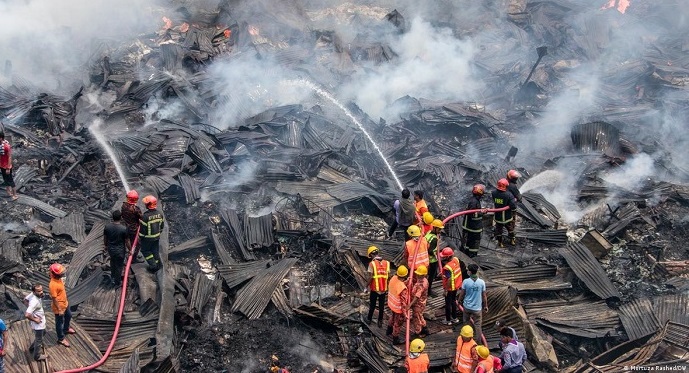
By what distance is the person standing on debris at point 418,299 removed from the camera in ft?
29.6

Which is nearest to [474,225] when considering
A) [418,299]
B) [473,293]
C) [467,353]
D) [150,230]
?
[473,293]

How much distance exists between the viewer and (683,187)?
46.8ft

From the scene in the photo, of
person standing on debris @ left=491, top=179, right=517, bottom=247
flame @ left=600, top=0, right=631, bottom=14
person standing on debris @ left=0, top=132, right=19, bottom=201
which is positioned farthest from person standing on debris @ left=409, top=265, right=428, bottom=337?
flame @ left=600, top=0, right=631, bottom=14

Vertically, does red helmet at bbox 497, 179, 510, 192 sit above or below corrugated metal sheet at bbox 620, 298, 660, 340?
above

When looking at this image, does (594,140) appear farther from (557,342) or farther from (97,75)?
(97,75)

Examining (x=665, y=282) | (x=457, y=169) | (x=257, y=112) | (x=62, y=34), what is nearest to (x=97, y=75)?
(x=62, y=34)

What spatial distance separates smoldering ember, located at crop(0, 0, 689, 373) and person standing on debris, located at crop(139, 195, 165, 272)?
344mm

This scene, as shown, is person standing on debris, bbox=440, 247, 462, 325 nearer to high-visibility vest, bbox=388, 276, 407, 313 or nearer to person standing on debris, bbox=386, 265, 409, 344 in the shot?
person standing on debris, bbox=386, 265, 409, 344

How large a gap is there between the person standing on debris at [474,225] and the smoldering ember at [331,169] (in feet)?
0.73

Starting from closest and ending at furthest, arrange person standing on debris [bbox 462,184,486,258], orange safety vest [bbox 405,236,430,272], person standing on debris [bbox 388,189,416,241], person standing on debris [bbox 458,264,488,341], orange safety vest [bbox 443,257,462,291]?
person standing on debris [bbox 458,264,488,341]
orange safety vest [bbox 443,257,462,291]
orange safety vest [bbox 405,236,430,272]
person standing on debris [bbox 462,184,486,258]
person standing on debris [bbox 388,189,416,241]

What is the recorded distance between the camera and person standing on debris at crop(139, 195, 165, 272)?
10070 millimetres

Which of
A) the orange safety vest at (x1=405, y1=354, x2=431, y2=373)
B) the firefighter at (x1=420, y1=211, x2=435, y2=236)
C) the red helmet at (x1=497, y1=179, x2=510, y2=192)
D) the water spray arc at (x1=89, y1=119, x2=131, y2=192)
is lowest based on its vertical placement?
the water spray arc at (x1=89, y1=119, x2=131, y2=192)

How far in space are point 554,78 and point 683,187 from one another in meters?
8.40

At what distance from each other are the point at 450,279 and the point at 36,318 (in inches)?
241
